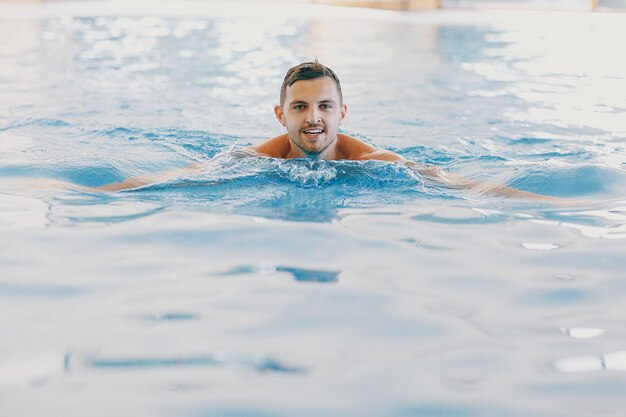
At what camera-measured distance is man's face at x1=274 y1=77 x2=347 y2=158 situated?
407cm

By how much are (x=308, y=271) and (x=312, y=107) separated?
1479 millimetres

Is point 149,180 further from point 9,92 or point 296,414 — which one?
point 9,92

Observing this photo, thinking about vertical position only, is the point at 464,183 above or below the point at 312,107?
below

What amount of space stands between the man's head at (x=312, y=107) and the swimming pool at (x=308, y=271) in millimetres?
160

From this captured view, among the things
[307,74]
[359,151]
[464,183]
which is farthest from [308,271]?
[359,151]

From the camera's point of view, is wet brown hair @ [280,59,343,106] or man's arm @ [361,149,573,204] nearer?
man's arm @ [361,149,573,204]

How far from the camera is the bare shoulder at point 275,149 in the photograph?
174 inches

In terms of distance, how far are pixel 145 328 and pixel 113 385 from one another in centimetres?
32

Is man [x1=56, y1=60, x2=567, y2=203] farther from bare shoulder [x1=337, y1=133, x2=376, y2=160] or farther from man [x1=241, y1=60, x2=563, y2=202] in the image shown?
bare shoulder [x1=337, y1=133, x2=376, y2=160]

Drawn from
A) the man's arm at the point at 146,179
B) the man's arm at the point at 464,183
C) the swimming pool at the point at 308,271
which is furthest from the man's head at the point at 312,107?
the man's arm at the point at 146,179

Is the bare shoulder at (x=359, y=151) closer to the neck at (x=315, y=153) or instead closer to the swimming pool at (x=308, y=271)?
the neck at (x=315, y=153)

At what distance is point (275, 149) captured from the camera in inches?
174

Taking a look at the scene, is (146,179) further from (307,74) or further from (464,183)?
(464,183)

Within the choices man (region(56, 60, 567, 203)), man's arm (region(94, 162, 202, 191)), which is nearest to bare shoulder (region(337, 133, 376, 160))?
man (region(56, 60, 567, 203))
